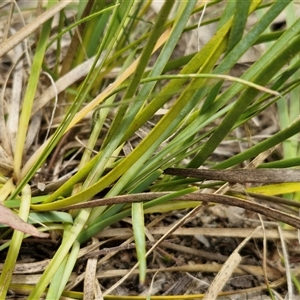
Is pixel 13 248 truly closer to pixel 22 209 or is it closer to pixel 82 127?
pixel 22 209

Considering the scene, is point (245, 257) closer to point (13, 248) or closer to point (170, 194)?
point (170, 194)

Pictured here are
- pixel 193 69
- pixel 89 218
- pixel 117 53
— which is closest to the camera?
pixel 193 69

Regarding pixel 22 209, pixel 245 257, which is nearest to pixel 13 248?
pixel 22 209

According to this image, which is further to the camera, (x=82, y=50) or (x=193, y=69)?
(x=82, y=50)

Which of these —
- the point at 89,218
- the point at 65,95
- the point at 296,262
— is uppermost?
the point at 65,95

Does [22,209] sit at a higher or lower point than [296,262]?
higher

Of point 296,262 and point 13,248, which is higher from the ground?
point 13,248

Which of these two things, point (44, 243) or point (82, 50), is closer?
point (44, 243)

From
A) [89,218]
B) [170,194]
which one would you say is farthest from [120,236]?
[170,194]

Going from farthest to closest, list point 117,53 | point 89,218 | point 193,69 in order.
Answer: point 117,53, point 89,218, point 193,69
